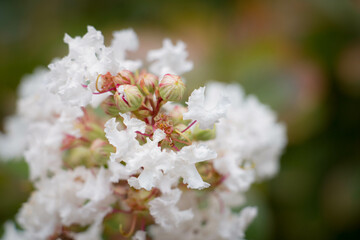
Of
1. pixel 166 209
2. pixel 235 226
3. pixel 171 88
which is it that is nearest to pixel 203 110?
pixel 171 88

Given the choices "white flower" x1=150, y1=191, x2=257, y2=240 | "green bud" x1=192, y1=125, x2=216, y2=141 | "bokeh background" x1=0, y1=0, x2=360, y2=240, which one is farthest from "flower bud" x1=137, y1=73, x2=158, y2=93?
"bokeh background" x1=0, y1=0, x2=360, y2=240

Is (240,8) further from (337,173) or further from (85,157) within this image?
(85,157)

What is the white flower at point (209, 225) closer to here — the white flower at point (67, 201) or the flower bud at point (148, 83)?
the white flower at point (67, 201)

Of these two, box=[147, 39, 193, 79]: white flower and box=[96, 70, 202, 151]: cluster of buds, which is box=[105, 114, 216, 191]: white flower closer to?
box=[96, 70, 202, 151]: cluster of buds

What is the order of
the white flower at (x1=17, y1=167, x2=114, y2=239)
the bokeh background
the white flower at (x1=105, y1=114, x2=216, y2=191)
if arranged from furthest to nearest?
the bokeh background < the white flower at (x1=17, y1=167, x2=114, y2=239) < the white flower at (x1=105, y1=114, x2=216, y2=191)

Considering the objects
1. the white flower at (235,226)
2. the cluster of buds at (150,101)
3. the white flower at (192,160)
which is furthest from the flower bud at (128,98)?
the white flower at (235,226)

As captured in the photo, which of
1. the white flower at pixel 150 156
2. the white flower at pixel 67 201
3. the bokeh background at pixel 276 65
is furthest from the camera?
the bokeh background at pixel 276 65

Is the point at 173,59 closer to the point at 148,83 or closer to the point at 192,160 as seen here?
the point at 148,83
